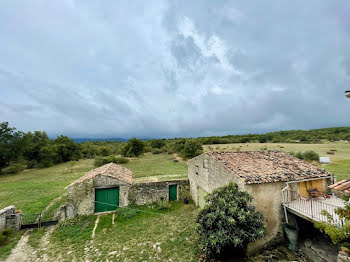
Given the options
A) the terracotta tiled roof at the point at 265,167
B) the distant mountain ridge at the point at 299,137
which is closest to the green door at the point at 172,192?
the terracotta tiled roof at the point at 265,167

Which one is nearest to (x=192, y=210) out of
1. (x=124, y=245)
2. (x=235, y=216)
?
(x=124, y=245)

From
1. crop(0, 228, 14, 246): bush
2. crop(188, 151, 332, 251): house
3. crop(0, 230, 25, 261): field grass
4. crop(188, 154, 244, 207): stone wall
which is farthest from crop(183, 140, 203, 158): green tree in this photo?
crop(0, 228, 14, 246): bush

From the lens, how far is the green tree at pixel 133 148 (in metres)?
47.5

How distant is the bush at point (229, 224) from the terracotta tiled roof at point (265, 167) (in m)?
1.30

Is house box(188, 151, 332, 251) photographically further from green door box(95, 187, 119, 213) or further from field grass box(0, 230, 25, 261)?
field grass box(0, 230, 25, 261)

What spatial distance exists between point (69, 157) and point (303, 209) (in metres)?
57.2

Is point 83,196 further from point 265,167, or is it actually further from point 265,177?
point 265,167

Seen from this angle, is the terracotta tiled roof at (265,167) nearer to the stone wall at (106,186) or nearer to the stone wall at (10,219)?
the stone wall at (106,186)

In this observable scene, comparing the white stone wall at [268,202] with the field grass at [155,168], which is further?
the field grass at [155,168]

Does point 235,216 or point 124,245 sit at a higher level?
point 235,216

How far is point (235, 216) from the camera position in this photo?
287 inches

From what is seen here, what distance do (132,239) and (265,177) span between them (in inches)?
353

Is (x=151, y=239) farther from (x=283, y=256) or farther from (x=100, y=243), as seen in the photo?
(x=283, y=256)

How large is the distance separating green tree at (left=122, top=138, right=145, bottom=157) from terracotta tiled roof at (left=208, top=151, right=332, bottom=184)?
39.1 m
